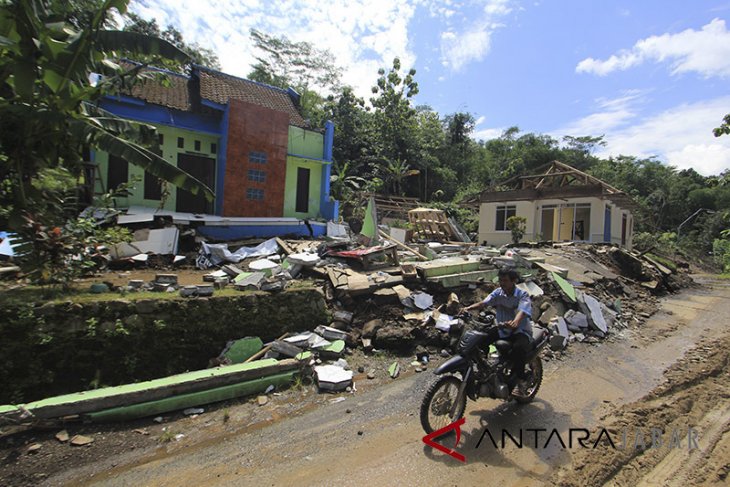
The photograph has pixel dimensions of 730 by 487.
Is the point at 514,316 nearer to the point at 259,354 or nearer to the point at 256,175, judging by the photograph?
the point at 259,354

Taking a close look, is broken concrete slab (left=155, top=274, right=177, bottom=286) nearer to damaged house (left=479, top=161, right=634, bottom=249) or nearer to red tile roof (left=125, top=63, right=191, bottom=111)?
red tile roof (left=125, top=63, right=191, bottom=111)

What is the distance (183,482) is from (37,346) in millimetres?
3333

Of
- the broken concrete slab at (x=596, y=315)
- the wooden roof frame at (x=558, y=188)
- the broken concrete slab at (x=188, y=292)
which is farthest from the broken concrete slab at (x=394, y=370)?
the wooden roof frame at (x=558, y=188)

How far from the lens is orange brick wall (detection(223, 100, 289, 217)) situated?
1228 cm

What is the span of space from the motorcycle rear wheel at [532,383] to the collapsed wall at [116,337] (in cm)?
400

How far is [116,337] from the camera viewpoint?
17.5 feet

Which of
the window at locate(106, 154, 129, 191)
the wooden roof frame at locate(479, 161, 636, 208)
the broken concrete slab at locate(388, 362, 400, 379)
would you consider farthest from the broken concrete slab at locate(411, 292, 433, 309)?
the wooden roof frame at locate(479, 161, 636, 208)

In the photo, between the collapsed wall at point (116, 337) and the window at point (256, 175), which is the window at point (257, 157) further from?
the collapsed wall at point (116, 337)

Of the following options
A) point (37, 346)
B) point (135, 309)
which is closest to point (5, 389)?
point (37, 346)

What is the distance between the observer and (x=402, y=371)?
5.91 meters

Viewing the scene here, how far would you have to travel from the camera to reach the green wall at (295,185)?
1422 centimetres

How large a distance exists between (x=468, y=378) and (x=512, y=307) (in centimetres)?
100

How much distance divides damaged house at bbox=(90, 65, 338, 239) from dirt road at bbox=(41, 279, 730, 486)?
8.49m

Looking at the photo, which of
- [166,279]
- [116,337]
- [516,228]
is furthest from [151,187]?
[516,228]
